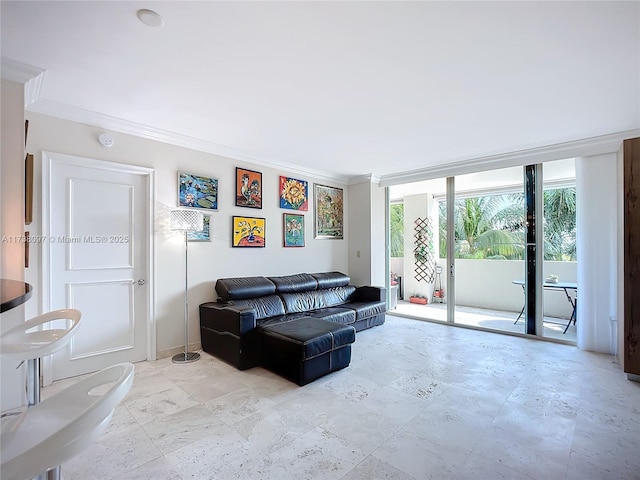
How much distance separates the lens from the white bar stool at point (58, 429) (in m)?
0.72

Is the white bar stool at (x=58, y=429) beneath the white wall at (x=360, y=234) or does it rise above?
beneath

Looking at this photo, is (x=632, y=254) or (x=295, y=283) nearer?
(x=632, y=254)

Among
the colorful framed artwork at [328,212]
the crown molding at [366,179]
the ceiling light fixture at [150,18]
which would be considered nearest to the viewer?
the ceiling light fixture at [150,18]

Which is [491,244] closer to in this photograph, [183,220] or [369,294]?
[369,294]

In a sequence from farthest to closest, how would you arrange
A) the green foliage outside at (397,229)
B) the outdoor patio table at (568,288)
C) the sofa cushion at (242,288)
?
the green foliage outside at (397,229) < the outdoor patio table at (568,288) < the sofa cushion at (242,288)

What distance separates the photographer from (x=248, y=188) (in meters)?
4.33

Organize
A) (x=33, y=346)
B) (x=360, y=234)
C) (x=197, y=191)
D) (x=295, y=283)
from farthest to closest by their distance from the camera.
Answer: (x=360, y=234) → (x=295, y=283) → (x=197, y=191) → (x=33, y=346)

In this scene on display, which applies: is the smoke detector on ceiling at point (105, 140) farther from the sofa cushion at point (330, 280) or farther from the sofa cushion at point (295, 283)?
the sofa cushion at point (330, 280)

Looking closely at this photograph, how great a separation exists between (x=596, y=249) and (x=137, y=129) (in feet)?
17.8

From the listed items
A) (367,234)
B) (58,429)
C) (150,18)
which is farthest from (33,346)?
(367,234)

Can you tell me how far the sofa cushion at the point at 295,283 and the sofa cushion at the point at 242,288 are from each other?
126 millimetres

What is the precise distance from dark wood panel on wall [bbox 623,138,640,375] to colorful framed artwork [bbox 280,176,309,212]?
3838mm

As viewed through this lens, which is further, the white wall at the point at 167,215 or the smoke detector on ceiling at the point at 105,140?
the smoke detector on ceiling at the point at 105,140

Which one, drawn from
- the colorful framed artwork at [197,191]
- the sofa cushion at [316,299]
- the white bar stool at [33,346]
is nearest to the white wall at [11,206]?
the white bar stool at [33,346]
